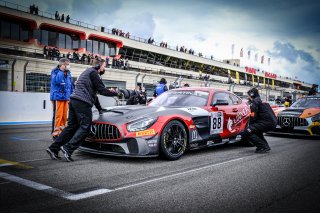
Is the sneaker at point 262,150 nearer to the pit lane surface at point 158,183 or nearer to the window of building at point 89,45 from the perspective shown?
the pit lane surface at point 158,183

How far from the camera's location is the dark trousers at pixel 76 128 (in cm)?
522

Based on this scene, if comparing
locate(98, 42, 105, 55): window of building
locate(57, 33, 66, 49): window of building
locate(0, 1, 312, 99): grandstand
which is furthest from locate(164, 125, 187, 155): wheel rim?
locate(98, 42, 105, 55): window of building

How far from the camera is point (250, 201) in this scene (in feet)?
11.4

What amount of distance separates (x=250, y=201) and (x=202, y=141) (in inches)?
109

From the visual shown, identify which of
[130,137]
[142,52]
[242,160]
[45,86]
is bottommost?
[242,160]

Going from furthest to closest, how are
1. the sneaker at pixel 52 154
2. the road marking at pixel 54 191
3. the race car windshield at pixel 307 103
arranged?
the race car windshield at pixel 307 103 < the sneaker at pixel 52 154 < the road marking at pixel 54 191

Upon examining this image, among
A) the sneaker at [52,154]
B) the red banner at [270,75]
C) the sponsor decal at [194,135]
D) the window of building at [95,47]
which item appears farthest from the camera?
the red banner at [270,75]

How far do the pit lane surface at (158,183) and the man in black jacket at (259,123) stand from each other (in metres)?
0.67

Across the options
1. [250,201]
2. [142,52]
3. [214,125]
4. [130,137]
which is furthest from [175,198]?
[142,52]

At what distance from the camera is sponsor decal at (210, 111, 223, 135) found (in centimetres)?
644

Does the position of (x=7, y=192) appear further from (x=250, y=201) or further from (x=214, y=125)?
(x=214, y=125)

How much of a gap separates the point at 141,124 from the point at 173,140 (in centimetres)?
70

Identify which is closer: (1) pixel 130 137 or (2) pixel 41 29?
(1) pixel 130 137

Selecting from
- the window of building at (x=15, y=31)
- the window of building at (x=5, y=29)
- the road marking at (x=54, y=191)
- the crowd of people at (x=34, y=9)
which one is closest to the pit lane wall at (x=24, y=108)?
the road marking at (x=54, y=191)
